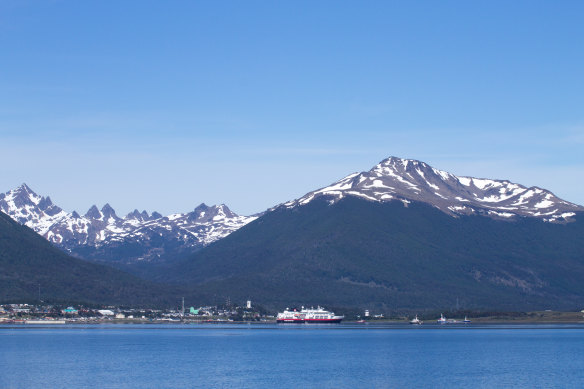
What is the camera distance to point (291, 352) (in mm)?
168875

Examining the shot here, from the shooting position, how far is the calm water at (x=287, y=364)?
117812 millimetres

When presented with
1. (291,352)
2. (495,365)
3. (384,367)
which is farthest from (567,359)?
(291,352)

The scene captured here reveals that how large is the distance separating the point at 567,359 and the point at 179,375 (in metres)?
65.7

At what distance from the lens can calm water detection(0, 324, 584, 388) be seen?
117812 mm

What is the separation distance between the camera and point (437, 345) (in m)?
190

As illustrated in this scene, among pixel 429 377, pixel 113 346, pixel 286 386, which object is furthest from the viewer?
pixel 113 346

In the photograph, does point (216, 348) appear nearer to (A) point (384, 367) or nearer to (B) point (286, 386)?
(A) point (384, 367)

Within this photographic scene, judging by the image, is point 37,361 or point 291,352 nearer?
point 37,361

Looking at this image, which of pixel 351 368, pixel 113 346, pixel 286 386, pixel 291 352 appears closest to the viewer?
pixel 286 386

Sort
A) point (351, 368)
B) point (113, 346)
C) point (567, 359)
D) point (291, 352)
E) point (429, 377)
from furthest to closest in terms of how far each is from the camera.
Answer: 1. point (113, 346)
2. point (291, 352)
3. point (567, 359)
4. point (351, 368)
5. point (429, 377)

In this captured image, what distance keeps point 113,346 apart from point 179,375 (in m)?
60.0

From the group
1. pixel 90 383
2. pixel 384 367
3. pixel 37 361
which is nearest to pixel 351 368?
pixel 384 367

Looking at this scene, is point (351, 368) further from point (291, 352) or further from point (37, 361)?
point (37, 361)

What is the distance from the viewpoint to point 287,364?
14338 centimetres
